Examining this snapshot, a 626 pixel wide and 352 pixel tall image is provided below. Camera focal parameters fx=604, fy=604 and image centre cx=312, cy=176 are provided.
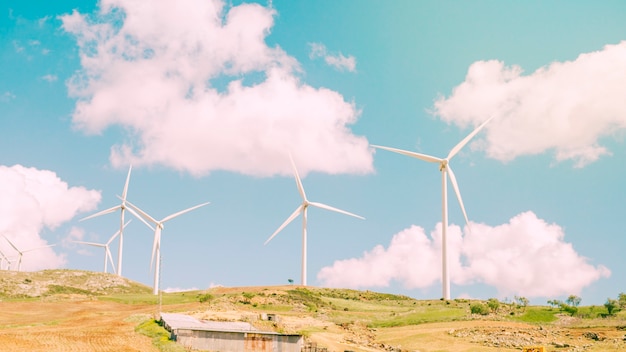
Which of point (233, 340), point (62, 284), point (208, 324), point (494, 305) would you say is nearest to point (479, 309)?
point (494, 305)

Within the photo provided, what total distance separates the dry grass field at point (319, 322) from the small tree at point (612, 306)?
90.2 inches

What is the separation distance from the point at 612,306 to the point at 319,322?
38.9 m

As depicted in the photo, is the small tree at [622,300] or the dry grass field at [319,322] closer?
the dry grass field at [319,322]

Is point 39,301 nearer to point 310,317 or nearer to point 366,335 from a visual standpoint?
point 310,317

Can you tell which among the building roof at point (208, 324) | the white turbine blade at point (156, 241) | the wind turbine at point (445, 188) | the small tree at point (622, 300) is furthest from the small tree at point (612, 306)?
the white turbine blade at point (156, 241)

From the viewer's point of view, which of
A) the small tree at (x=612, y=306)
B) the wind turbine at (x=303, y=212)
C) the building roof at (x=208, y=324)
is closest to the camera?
the building roof at (x=208, y=324)

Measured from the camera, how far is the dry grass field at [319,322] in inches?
2163

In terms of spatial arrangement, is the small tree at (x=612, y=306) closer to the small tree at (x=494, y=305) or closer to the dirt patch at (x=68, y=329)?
the small tree at (x=494, y=305)

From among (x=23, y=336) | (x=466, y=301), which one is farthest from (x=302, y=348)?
A: (x=466, y=301)

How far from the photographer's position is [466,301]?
95.8 metres

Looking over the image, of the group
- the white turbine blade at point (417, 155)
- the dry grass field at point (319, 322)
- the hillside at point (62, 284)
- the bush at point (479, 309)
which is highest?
the white turbine blade at point (417, 155)

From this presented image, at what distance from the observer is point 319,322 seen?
246 feet

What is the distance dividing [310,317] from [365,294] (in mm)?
40808

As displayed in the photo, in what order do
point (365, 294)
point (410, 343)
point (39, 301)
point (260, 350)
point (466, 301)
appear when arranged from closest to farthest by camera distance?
point (260, 350), point (410, 343), point (466, 301), point (39, 301), point (365, 294)
